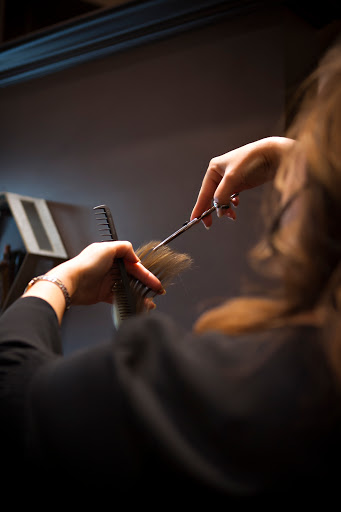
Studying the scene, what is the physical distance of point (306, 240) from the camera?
537 mm

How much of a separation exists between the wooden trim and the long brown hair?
1.46 m

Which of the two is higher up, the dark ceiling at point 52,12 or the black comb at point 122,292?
the dark ceiling at point 52,12

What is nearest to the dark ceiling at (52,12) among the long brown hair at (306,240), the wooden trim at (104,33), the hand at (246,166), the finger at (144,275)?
the wooden trim at (104,33)

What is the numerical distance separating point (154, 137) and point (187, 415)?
1795 millimetres

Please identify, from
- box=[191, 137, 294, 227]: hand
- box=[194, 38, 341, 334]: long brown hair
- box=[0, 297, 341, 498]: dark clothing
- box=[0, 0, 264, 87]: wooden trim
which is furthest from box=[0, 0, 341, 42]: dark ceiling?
box=[0, 297, 341, 498]: dark clothing

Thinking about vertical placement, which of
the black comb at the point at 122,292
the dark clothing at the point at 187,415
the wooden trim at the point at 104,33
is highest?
the wooden trim at the point at 104,33

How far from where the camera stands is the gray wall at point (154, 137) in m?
1.85

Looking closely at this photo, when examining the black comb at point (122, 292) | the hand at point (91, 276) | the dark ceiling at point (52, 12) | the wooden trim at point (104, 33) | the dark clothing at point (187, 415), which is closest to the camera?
the dark clothing at point (187, 415)

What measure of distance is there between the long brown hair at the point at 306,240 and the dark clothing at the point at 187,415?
0.04 metres

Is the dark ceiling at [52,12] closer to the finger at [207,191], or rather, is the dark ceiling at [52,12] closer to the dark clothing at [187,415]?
the finger at [207,191]

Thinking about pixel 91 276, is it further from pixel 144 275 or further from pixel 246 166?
pixel 246 166

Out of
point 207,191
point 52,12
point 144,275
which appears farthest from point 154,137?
point 144,275

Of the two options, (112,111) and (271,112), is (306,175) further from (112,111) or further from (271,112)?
(112,111)

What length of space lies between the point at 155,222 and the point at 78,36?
0.91 meters
